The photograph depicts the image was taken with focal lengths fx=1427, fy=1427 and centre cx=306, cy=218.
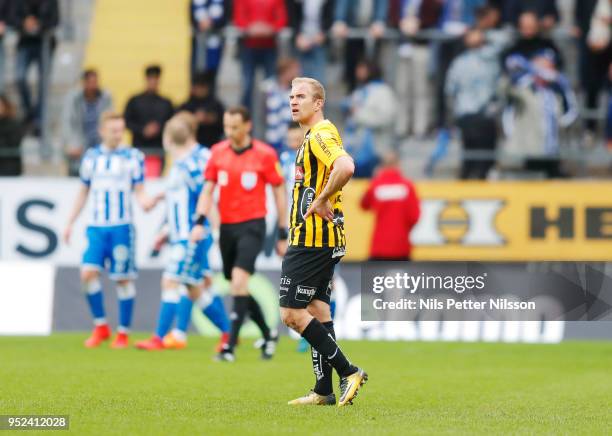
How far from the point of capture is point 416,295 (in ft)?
39.4

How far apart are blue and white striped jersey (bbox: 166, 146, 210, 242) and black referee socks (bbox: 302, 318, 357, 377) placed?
18.4 feet

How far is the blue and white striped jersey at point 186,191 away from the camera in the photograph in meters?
15.0

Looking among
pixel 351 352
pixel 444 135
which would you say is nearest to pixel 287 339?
pixel 351 352

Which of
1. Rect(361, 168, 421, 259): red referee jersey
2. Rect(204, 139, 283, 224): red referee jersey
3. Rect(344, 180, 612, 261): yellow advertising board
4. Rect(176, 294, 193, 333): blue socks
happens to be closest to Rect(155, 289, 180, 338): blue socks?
Rect(176, 294, 193, 333): blue socks

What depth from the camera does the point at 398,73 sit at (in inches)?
821

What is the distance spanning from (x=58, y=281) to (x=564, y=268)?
6164mm

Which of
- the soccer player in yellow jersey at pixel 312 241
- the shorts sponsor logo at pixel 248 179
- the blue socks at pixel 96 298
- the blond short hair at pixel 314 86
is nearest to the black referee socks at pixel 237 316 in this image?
the shorts sponsor logo at pixel 248 179

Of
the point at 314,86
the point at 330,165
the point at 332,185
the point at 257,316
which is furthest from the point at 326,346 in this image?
the point at 257,316

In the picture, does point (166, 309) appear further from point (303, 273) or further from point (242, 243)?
point (303, 273)

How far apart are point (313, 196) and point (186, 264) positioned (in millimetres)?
5542

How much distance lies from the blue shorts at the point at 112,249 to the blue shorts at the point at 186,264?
0.64 m

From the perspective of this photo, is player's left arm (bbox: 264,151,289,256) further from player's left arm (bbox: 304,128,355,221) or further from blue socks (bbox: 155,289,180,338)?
player's left arm (bbox: 304,128,355,221)

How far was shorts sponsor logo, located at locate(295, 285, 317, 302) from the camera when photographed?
9469 mm

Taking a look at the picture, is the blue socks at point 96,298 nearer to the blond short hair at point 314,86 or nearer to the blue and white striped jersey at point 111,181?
the blue and white striped jersey at point 111,181
